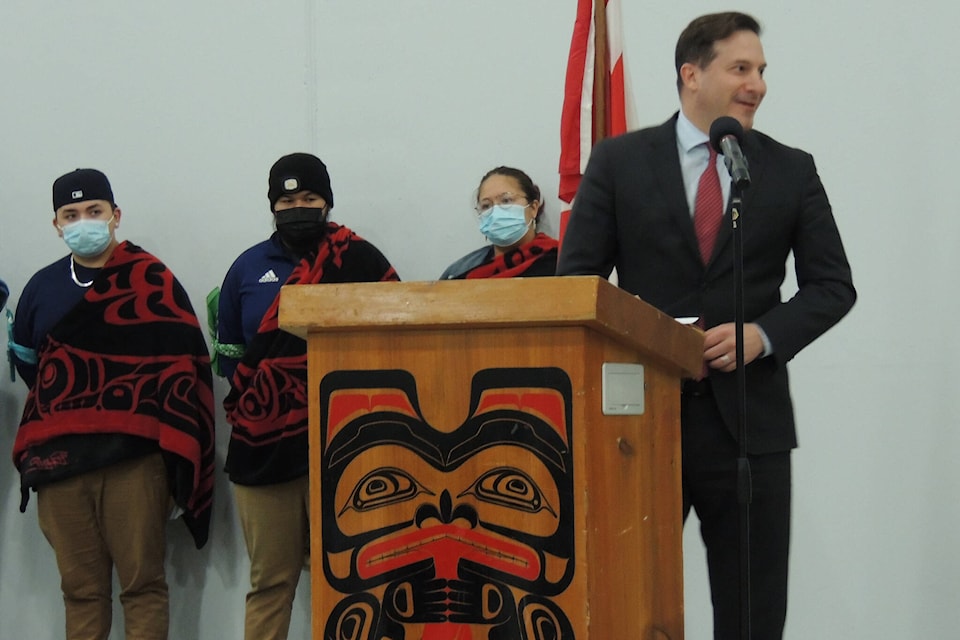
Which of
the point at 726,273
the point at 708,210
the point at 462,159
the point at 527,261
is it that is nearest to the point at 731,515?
the point at 726,273

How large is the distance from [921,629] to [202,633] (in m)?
2.50

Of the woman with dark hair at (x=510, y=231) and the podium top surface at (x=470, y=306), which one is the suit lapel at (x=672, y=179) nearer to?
the podium top surface at (x=470, y=306)

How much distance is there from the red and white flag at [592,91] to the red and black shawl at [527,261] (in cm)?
10

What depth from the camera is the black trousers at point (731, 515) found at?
2.02 metres

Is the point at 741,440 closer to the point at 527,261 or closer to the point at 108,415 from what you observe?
the point at 527,261

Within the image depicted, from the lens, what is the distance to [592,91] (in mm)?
3785

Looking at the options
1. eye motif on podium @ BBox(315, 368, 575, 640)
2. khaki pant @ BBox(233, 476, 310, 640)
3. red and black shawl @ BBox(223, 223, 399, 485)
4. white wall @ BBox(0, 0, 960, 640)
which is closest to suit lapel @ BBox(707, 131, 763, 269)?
eye motif on podium @ BBox(315, 368, 575, 640)

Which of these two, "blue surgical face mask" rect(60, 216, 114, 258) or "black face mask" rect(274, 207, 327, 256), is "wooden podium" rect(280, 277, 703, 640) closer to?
"black face mask" rect(274, 207, 327, 256)

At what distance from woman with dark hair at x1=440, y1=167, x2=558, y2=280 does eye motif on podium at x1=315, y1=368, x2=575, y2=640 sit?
2216 mm

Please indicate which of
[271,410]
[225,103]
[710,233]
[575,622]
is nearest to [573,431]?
[575,622]

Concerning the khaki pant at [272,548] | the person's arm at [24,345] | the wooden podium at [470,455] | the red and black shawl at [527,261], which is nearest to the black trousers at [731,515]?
the wooden podium at [470,455]

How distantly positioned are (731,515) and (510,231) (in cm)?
201

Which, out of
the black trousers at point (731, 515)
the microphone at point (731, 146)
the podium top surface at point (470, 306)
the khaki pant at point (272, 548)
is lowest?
the khaki pant at point (272, 548)

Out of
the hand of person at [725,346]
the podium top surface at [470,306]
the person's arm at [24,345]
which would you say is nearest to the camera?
the podium top surface at [470,306]
